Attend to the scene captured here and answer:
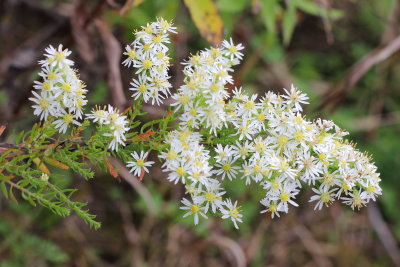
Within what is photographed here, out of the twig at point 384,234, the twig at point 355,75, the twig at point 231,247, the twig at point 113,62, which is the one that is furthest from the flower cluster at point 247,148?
the twig at point 384,234

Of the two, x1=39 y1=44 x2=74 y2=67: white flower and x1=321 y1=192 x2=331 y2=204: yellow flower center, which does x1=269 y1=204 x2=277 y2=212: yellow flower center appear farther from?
x1=39 y1=44 x2=74 y2=67: white flower

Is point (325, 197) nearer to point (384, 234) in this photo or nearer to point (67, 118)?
point (67, 118)

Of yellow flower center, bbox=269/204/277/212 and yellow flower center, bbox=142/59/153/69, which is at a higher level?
yellow flower center, bbox=142/59/153/69

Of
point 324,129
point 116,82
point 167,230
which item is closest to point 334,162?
point 324,129

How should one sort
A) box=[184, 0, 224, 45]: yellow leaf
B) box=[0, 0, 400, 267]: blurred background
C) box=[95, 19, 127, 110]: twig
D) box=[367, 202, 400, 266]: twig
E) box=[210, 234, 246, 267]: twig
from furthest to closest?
box=[367, 202, 400, 266]: twig
box=[210, 234, 246, 267]: twig
box=[0, 0, 400, 267]: blurred background
box=[95, 19, 127, 110]: twig
box=[184, 0, 224, 45]: yellow leaf

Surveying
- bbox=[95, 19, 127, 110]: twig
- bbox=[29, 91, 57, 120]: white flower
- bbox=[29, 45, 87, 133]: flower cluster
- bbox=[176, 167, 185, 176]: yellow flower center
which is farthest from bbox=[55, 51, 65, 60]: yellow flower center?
bbox=[95, 19, 127, 110]: twig

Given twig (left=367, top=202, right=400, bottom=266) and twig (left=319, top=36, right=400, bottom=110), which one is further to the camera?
twig (left=367, top=202, right=400, bottom=266)

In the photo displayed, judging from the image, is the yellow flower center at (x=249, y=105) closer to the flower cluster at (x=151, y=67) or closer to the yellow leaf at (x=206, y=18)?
the flower cluster at (x=151, y=67)

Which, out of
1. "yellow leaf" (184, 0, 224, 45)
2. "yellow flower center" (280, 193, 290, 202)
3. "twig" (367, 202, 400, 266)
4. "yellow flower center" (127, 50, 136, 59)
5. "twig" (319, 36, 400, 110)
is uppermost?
"twig" (319, 36, 400, 110)

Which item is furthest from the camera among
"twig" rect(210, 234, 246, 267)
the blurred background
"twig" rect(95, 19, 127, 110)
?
"twig" rect(210, 234, 246, 267)
